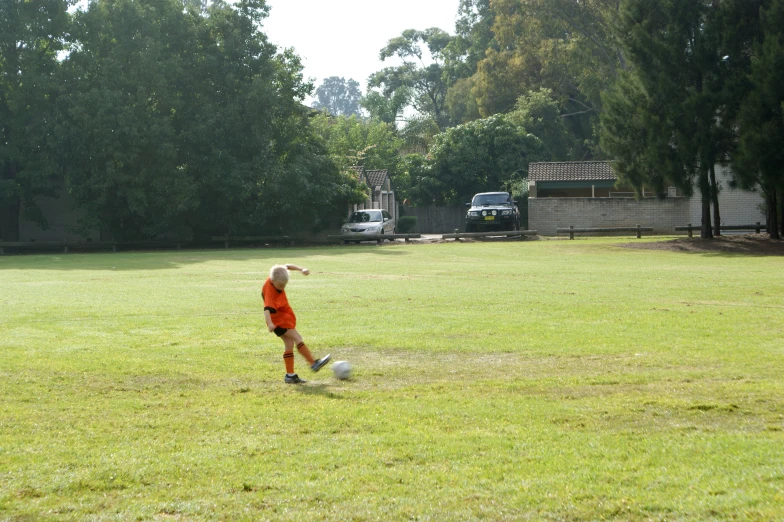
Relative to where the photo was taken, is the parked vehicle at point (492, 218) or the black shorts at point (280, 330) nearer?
the black shorts at point (280, 330)

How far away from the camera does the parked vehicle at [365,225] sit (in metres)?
47.1

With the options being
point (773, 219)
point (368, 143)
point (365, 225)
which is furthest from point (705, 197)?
point (368, 143)

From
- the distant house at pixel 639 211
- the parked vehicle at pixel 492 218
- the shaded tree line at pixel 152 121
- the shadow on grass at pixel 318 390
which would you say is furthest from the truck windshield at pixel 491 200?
the shadow on grass at pixel 318 390

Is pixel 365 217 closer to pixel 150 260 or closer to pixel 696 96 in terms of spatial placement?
pixel 150 260

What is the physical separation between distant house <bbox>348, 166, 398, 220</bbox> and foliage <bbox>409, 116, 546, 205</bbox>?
2.88 meters

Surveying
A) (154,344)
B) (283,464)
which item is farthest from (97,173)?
(283,464)

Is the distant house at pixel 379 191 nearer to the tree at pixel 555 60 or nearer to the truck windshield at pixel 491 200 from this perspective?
the tree at pixel 555 60

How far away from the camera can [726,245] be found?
37.6m

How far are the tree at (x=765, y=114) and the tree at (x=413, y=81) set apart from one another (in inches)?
2616

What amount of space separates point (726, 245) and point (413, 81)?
6810 centimetres

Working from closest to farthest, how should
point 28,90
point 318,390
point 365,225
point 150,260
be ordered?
point 318,390
point 150,260
point 28,90
point 365,225

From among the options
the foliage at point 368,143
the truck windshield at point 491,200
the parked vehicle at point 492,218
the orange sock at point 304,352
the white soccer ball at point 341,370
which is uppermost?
the foliage at point 368,143

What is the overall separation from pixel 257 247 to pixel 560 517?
42.7 metres

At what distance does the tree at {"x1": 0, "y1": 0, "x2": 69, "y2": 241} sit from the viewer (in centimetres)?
4309
